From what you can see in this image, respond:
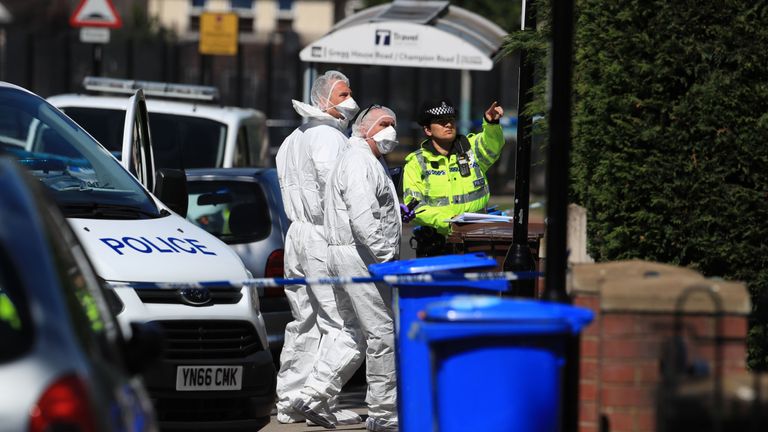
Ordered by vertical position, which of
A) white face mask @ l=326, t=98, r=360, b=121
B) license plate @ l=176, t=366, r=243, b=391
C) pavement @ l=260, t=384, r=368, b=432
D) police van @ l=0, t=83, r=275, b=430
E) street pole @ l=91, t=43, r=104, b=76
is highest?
street pole @ l=91, t=43, r=104, b=76

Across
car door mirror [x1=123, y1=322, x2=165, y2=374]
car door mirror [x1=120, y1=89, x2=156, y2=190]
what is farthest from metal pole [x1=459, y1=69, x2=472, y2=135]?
car door mirror [x1=123, y1=322, x2=165, y2=374]

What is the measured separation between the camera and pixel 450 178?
419 inches

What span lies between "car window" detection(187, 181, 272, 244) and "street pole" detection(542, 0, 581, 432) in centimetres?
520

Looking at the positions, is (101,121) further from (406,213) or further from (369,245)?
(369,245)

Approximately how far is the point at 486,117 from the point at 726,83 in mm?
2931

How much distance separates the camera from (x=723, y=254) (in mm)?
8000

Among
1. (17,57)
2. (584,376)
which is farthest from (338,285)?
(17,57)

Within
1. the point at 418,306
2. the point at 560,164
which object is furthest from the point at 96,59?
the point at 560,164

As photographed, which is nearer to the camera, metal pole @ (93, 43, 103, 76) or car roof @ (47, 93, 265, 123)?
car roof @ (47, 93, 265, 123)

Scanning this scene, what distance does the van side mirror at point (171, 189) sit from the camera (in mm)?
9305

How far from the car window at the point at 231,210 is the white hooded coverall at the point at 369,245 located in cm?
171

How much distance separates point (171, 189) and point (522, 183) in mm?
2082

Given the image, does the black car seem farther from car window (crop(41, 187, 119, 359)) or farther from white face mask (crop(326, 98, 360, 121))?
white face mask (crop(326, 98, 360, 121))

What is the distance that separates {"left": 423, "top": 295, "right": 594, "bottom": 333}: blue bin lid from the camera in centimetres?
540
